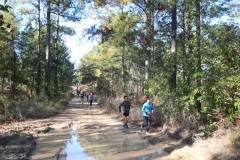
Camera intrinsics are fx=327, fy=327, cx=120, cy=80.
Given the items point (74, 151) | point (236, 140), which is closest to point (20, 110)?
point (74, 151)

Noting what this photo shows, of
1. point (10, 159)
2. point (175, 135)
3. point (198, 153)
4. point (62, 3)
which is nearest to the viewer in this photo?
point (10, 159)

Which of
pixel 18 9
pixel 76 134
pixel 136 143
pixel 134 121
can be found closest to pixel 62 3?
pixel 18 9

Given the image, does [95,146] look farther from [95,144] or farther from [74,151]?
[74,151]

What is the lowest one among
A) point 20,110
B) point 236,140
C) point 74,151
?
point 74,151

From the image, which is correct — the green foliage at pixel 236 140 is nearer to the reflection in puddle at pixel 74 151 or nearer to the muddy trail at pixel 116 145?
the muddy trail at pixel 116 145

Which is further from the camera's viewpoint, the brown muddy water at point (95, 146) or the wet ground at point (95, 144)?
the wet ground at point (95, 144)

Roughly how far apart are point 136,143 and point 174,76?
12.5 feet

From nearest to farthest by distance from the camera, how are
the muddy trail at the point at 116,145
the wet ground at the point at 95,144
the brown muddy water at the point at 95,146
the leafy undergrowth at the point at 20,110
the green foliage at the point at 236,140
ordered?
1. the green foliage at the point at 236,140
2. the muddy trail at the point at 116,145
3. the brown muddy water at the point at 95,146
4. the wet ground at the point at 95,144
5. the leafy undergrowth at the point at 20,110

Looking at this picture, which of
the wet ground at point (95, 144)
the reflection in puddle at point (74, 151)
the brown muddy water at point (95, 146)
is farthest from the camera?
the wet ground at point (95, 144)

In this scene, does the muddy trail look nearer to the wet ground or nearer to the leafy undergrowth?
the wet ground

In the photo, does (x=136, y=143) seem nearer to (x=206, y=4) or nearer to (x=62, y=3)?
(x=206, y=4)

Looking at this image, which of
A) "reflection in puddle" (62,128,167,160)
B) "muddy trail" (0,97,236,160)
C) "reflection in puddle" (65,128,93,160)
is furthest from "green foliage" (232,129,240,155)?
"reflection in puddle" (65,128,93,160)

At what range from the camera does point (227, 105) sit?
1129cm

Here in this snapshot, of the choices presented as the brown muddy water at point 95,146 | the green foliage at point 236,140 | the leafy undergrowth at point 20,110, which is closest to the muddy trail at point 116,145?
the brown muddy water at point 95,146
